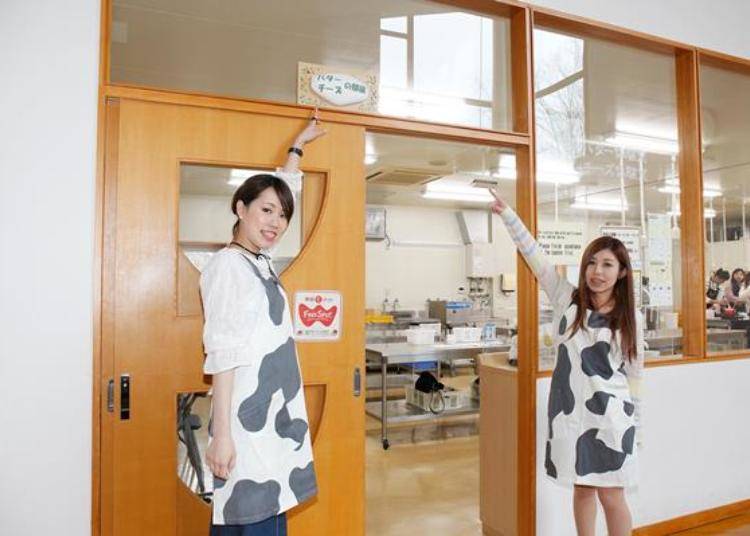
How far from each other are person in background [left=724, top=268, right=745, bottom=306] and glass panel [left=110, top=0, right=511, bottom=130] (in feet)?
6.83

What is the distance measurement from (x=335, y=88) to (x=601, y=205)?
1636 mm

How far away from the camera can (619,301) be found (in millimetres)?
2066

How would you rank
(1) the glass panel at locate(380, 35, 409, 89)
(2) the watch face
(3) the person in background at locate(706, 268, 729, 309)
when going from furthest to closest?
(2) the watch face → (3) the person in background at locate(706, 268, 729, 309) → (1) the glass panel at locate(380, 35, 409, 89)

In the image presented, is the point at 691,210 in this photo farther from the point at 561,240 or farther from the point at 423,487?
the point at 423,487

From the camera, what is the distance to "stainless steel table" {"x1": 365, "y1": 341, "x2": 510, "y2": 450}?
4785 millimetres

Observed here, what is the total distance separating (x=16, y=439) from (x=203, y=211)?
96 centimetres

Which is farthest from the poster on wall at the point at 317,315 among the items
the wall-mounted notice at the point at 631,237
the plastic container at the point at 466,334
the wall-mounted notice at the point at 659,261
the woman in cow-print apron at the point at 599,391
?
the plastic container at the point at 466,334

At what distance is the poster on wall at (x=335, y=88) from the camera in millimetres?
2188

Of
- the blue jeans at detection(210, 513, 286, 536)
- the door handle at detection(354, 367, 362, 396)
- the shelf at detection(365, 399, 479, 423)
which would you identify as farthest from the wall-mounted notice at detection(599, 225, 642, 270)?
the shelf at detection(365, 399, 479, 423)

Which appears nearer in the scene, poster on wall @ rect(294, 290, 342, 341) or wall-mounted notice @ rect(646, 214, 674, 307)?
poster on wall @ rect(294, 290, 342, 341)

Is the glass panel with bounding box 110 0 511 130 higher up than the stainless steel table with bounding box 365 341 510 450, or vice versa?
the glass panel with bounding box 110 0 511 130

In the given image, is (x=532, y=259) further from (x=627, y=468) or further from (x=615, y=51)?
(x=615, y=51)

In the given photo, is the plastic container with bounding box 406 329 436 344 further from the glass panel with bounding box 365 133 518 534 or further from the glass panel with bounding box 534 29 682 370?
the glass panel with bounding box 534 29 682 370

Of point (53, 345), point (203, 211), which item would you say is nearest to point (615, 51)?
point (203, 211)
